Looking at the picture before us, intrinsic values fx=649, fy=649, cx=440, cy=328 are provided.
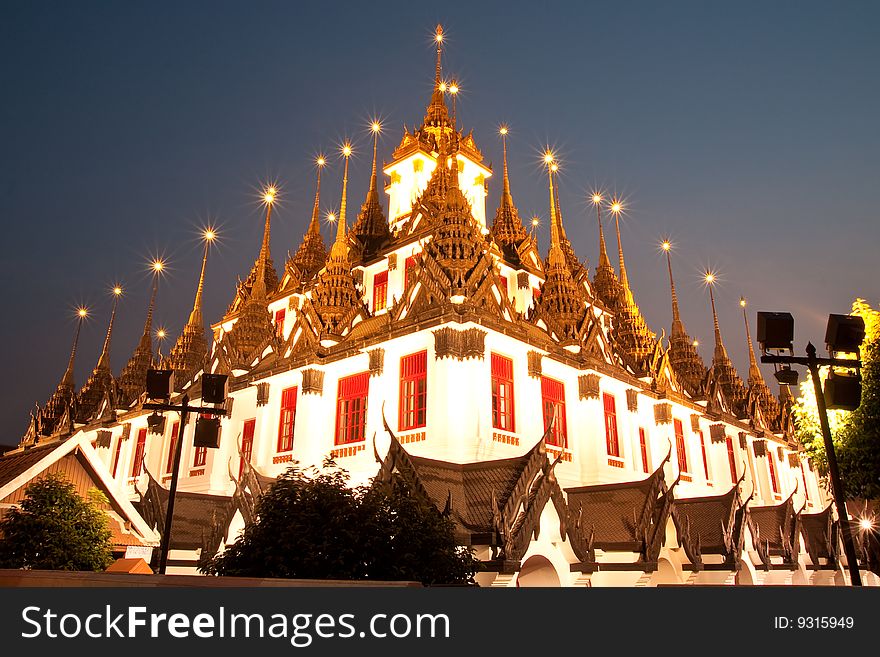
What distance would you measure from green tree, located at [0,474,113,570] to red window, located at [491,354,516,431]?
42.7 ft

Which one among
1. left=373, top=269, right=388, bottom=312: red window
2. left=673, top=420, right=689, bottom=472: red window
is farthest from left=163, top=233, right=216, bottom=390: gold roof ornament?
left=673, top=420, right=689, bottom=472: red window

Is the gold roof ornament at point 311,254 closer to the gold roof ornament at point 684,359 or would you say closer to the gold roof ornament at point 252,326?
the gold roof ornament at point 252,326

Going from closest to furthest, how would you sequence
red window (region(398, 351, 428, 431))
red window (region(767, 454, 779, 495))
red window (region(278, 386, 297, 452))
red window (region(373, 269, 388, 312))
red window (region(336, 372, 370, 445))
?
red window (region(398, 351, 428, 431))
red window (region(336, 372, 370, 445))
red window (region(278, 386, 297, 452))
red window (region(373, 269, 388, 312))
red window (region(767, 454, 779, 495))

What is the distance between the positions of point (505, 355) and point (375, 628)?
69.2ft

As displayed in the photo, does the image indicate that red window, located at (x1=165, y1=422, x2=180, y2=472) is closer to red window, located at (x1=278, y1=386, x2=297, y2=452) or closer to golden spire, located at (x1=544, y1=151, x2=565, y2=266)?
red window, located at (x1=278, y1=386, x2=297, y2=452)

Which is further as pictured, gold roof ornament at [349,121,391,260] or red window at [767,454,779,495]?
red window at [767,454,779,495]

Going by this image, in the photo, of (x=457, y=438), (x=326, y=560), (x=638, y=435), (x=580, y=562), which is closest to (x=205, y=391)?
(x=326, y=560)

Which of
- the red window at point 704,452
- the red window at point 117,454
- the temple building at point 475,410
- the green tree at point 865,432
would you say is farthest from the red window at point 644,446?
the red window at point 117,454

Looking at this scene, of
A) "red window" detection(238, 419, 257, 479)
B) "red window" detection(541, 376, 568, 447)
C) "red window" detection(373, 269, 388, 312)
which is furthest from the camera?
"red window" detection(373, 269, 388, 312)

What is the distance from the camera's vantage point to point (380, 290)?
100ft


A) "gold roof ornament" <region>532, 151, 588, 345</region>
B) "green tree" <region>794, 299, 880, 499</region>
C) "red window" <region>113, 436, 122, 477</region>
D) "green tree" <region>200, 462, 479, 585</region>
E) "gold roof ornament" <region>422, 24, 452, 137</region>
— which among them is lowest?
"green tree" <region>200, 462, 479, 585</region>

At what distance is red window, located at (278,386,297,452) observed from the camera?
27109 millimetres

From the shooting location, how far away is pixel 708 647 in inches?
161

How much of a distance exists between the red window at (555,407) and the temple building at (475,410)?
0.09m
